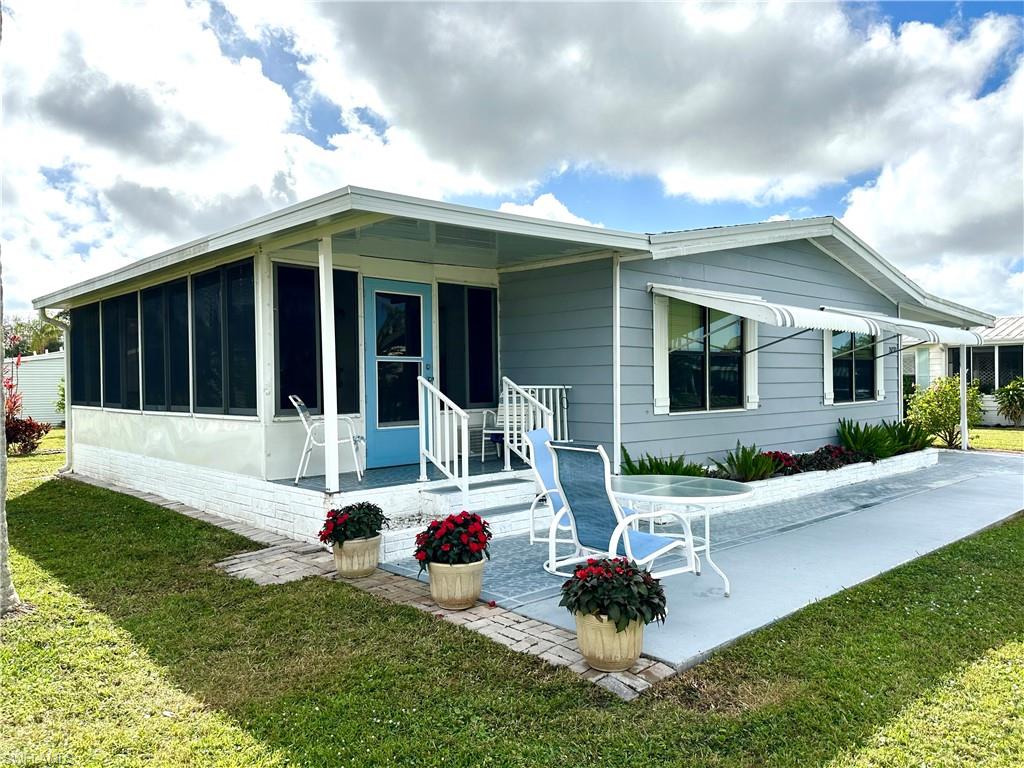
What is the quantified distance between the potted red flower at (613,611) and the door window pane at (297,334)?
427cm

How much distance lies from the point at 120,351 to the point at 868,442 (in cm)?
1068

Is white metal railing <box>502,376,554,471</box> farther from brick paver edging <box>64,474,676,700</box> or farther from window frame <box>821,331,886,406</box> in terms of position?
window frame <box>821,331,886,406</box>

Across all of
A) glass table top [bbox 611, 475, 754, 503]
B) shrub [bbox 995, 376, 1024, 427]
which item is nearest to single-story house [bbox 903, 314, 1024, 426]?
shrub [bbox 995, 376, 1024, 427]

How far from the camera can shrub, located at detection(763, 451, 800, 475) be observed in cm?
843

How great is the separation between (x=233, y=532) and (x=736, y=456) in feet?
18.6

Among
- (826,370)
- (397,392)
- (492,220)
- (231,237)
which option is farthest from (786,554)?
(826,370)

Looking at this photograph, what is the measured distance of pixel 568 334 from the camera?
7.73 metres

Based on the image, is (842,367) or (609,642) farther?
(842,367)

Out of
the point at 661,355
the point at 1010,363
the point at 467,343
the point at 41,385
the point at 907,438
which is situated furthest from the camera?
the point at 41,385

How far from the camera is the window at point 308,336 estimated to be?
6703mm

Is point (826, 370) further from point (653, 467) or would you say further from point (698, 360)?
point (653, 467)

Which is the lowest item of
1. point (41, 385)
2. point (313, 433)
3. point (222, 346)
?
point (313, 433)

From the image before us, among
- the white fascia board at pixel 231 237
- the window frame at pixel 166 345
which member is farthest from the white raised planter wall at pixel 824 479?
the window frame at pixel 166 345

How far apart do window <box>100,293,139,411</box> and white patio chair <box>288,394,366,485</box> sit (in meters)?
3.80
